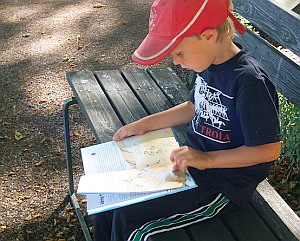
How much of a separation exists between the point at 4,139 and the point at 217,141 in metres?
1.91

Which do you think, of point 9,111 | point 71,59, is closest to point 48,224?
point 9,111

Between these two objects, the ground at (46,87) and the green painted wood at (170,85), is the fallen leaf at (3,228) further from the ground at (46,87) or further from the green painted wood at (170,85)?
the green painted wood at (170,85)

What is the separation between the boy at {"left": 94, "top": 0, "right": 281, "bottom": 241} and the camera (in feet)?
5.60

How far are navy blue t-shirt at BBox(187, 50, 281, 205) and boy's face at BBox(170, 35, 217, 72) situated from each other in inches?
2.0

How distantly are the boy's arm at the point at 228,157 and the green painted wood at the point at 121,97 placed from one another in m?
0.69

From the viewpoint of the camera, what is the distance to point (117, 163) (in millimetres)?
2045

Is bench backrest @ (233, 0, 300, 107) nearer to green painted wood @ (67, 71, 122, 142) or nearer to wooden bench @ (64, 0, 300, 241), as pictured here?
wooden bench @ (64, 0, 300, 241)

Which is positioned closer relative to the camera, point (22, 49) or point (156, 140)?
point (156, 140)

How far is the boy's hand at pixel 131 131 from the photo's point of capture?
86.8 inches

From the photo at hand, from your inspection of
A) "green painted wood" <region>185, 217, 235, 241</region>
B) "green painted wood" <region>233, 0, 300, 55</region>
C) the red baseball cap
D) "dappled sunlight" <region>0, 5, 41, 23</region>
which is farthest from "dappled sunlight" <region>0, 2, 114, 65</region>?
"green painted wood" <region>185, 217, 235, 241</region>

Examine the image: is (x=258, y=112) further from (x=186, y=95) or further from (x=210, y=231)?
(x=186, y=95)

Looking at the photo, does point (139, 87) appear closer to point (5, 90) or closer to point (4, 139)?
point (4, 139)

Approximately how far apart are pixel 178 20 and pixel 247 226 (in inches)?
30.4

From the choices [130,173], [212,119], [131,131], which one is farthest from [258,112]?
[131,131]
